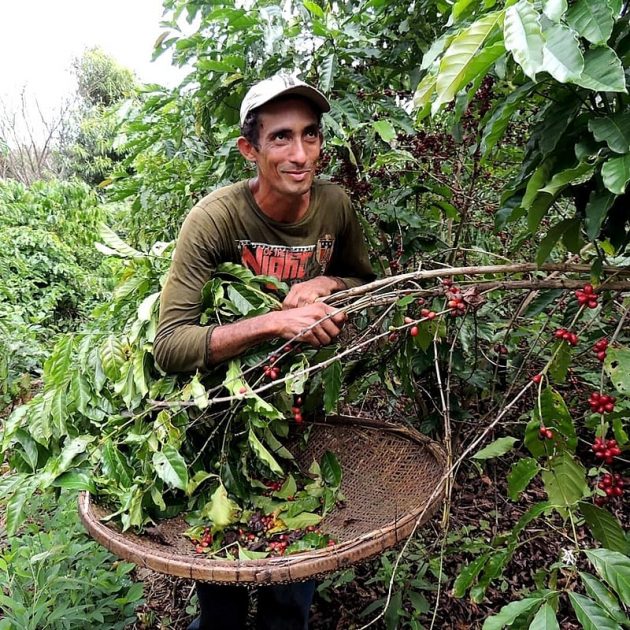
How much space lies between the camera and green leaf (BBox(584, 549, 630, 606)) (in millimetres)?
980

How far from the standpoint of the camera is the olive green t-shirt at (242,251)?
1.63 m

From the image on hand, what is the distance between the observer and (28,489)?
1.49m

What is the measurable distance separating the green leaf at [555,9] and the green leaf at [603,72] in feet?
0.29

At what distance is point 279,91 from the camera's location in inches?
63.9

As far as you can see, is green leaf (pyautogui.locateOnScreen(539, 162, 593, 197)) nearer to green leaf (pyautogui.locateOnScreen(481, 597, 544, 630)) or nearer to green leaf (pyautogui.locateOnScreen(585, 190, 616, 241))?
green leaf (pyautogui.locateOnScreen(585, 190, 616, 241))

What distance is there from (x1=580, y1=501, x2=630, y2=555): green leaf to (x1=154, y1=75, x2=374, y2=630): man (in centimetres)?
71

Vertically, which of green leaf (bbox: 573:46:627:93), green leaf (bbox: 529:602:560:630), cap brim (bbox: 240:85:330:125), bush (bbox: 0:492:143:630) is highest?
cap brim (bbox: 240:85:330:125)

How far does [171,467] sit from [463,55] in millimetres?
1125

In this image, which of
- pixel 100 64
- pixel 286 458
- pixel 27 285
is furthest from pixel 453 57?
pixel 100 64

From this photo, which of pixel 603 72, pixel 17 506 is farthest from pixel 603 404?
pixel 17 506

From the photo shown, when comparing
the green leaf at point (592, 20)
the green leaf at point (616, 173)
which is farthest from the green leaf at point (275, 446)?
the green leaf at point (592, 20)

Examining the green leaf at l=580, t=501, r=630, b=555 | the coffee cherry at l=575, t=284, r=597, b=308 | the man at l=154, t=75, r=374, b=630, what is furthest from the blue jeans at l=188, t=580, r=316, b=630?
the coffee cherry at l=575, t=284, r=597, b=308

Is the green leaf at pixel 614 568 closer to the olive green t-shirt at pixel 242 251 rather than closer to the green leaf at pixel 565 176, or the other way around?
the green leaf at pixel 565 176

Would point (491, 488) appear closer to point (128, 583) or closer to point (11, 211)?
point (128, 583)
